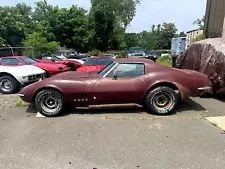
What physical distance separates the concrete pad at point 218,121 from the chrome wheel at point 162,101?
0.96 meters

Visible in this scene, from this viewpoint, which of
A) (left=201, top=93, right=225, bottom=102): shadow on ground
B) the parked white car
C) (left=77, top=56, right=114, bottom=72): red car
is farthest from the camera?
(left=77, top=56, right=114, bottom=72): red car

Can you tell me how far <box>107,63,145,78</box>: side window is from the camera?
5.20 metres

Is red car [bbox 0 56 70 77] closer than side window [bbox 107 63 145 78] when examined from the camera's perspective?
No

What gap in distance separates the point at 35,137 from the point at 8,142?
0.47 metres

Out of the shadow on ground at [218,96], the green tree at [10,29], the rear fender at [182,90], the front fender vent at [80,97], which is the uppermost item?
the green tree at [10,29]

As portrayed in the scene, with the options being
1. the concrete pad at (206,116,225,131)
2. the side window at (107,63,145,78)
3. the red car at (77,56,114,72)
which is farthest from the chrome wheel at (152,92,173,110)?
the red car at (77,56,114,72)

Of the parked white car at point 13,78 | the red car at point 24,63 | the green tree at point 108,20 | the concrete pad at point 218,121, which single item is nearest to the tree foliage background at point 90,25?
the green tree at point 108,20

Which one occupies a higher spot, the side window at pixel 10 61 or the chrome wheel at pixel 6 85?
the side window at pixel 10 61

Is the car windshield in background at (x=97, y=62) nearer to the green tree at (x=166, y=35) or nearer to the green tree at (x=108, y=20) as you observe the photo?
the green tree at (x=108, y=20)

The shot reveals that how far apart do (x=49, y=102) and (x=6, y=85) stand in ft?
13.4

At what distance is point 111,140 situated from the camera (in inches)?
149

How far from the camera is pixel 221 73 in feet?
21.1

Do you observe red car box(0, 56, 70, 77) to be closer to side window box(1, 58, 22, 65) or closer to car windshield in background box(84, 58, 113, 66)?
side window box(1, 58, 22, 65)

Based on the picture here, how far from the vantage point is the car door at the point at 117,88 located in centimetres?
503
